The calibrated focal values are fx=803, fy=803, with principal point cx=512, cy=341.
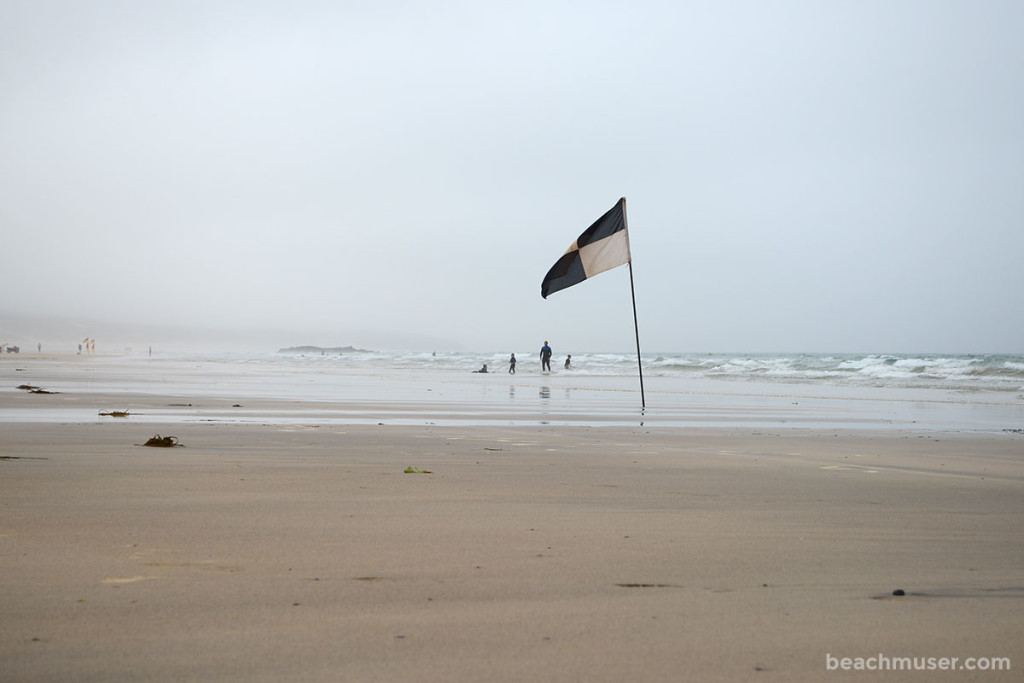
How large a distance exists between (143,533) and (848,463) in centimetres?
557

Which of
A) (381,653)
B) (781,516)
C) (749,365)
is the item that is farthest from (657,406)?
(749,365)

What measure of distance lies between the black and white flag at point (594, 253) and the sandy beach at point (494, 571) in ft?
26.5

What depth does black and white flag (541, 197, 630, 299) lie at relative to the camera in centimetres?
1380

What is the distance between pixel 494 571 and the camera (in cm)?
303

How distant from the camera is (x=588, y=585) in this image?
288 cm

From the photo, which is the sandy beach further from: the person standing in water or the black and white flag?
the person standing in water

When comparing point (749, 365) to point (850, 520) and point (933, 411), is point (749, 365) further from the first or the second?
point (850, 520)

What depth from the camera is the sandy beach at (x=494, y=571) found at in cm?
220

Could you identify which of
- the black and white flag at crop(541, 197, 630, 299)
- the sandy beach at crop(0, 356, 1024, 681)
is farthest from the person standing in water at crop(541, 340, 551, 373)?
the sandy beach at crop(0, 356, 1024, 681)

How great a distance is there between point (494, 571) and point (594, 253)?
37.8 feet

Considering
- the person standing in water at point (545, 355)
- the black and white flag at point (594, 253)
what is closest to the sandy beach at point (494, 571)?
the black and white flag at point (594, 253)

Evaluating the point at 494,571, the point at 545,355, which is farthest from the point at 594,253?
the point at 545,355

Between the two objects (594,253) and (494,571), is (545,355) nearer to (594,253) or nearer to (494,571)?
(594,253)

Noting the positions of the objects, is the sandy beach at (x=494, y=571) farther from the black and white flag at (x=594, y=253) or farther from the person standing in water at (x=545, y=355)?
the person standing in water at (x=545, y=355)
